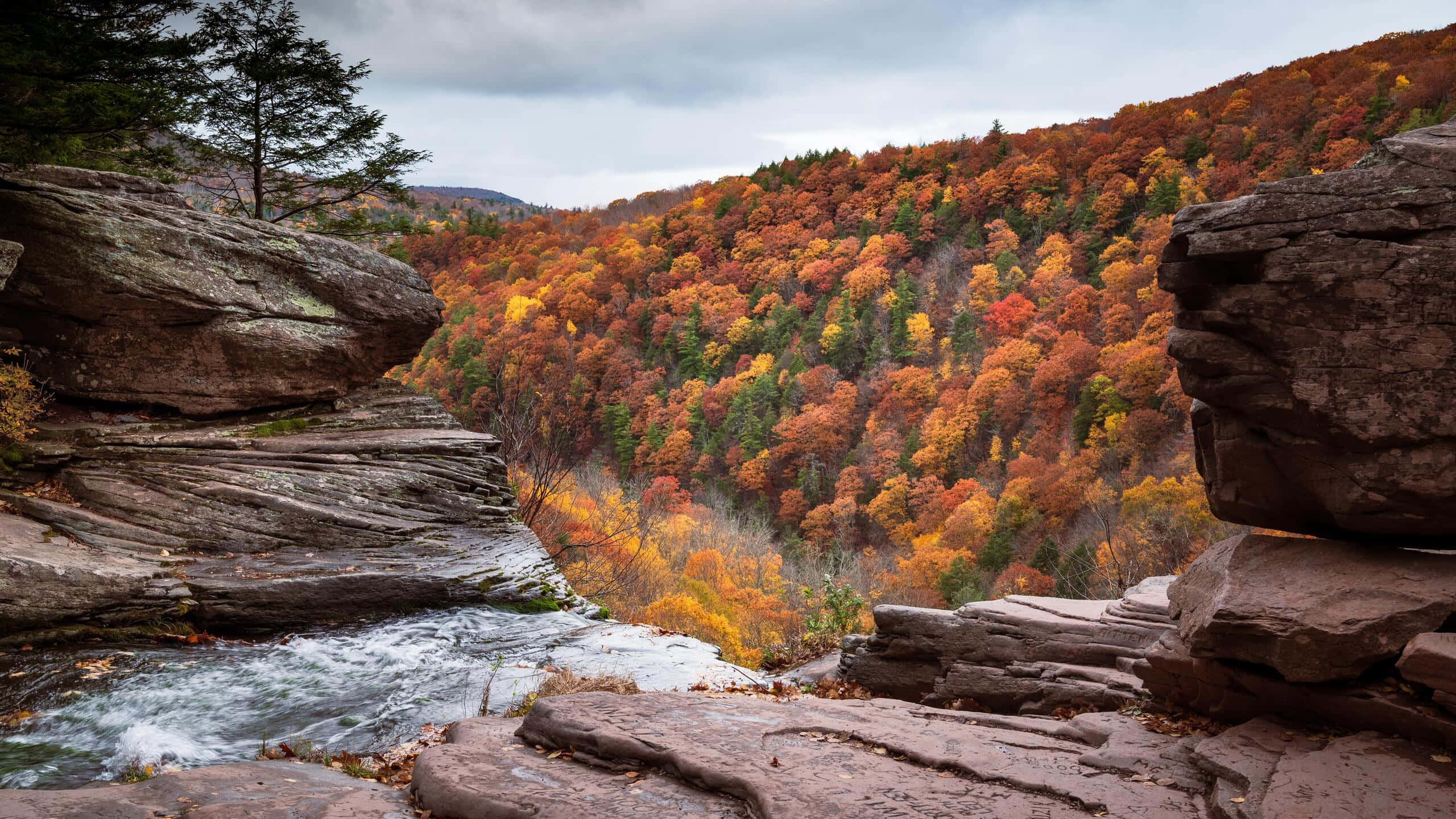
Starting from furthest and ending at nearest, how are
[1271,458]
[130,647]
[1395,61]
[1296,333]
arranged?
[1395,61] < [130,647] < [1271,458] < [1296,333]

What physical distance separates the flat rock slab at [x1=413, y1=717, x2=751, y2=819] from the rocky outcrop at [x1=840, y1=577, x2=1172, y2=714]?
19.6 feet

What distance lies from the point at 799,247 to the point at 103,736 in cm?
9363

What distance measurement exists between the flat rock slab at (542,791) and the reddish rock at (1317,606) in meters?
4.57

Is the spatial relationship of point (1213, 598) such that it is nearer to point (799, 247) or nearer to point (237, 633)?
point (237, 633)

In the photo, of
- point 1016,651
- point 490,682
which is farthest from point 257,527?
point 1016,651

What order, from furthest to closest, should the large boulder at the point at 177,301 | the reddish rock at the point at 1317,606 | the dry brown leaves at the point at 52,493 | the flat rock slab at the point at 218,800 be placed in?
the large boulder at the point at 177,301 < the dry brown leaves at the point at 52,493 < the reddish rock at the point at 1317,606 < the flat rock slab at the point at 218,800

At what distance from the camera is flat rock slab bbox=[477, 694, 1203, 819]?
222 inches

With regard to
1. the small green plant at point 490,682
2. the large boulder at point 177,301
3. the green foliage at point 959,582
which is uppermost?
the large boulder at point 177,301

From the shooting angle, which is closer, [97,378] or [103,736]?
[103,736]

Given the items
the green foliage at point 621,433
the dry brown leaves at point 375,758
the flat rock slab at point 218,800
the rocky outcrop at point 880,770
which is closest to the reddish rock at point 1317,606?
the rocky outcrop at point 880,770

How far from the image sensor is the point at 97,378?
14391 mm

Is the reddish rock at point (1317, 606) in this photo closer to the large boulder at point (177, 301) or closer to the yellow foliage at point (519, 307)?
the large boulder at point (177, 301)

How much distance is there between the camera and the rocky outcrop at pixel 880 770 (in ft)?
18.0

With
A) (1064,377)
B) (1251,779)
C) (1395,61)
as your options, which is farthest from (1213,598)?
(1395,61)
